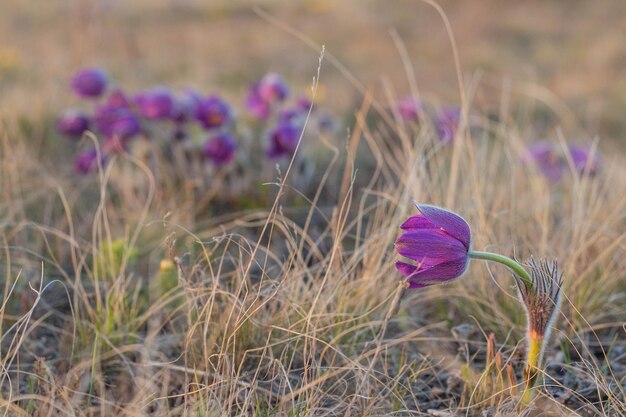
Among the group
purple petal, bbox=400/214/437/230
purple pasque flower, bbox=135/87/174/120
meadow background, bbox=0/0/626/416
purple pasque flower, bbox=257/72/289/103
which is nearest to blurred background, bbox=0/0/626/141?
meadow background, bbox=0/0/626/416

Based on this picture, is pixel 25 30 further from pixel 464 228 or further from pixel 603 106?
pixel 464 228

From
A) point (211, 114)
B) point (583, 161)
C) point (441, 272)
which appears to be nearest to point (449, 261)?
point (441, 272)

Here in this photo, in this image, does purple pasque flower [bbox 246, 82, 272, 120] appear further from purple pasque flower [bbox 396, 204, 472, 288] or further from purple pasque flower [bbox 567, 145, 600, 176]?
purple pasque flower [bbox 396, 204, 472, 288]

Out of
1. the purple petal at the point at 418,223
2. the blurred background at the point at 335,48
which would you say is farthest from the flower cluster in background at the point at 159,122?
the purple petal at the point at 418,223

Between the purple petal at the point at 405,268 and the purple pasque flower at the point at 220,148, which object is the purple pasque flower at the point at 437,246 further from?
the purple pasque flower at the point at 220,148

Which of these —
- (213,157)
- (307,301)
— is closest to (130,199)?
(213,157)

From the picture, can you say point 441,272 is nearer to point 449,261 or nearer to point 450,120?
point 449,261
